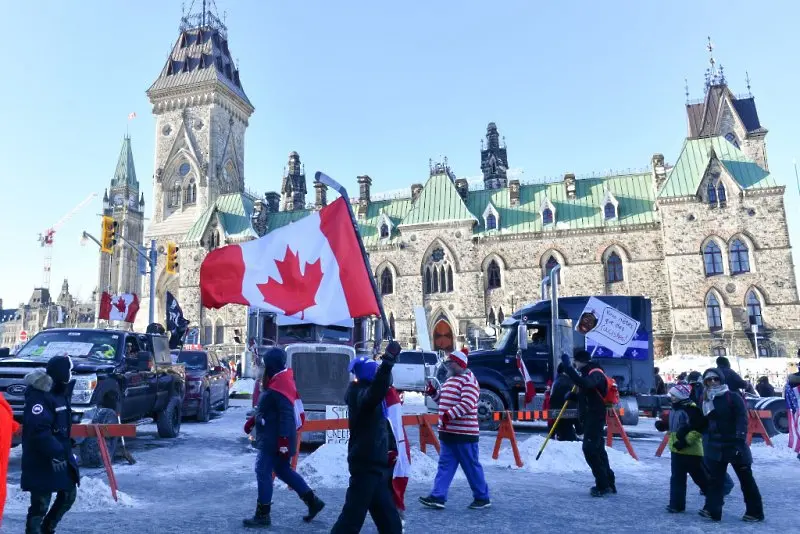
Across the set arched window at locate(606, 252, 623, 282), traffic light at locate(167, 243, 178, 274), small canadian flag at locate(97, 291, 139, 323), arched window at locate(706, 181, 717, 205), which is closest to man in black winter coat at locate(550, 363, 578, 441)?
traffic light at locate(167, 243, 178, 274)

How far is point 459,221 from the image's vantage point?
39938 millimetres

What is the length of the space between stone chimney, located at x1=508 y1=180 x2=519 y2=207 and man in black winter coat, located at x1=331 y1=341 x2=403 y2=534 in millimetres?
37417

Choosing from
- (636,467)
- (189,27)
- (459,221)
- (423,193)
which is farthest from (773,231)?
(189,27)

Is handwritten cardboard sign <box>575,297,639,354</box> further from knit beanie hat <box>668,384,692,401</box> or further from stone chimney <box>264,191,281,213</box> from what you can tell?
stone chimney <box>264,191,281,213</box>

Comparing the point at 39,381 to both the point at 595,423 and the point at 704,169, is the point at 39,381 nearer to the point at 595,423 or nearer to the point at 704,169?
the point at 595,423

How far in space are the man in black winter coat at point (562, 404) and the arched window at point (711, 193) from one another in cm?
2835

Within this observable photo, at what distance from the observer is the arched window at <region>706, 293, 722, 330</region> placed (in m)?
33.5

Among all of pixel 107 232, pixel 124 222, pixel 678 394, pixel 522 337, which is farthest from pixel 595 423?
pixel 124 222

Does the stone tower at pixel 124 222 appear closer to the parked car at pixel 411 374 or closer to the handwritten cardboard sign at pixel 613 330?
the parked car at pixel 411 374

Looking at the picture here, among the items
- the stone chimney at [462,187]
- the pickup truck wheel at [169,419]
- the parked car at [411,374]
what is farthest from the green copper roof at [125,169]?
the pickup truck wheel at [169,419]

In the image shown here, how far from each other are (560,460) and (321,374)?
450 centimetres

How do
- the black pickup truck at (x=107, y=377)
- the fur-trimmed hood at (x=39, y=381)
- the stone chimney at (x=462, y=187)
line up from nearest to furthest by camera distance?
the fur-trimmed hood at (x=39, y=381) → the black pickup truck at (x=107, y=377) → the stone chimney at (x=462, y=187)

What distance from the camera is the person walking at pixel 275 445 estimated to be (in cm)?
602

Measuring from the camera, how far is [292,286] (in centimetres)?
952
